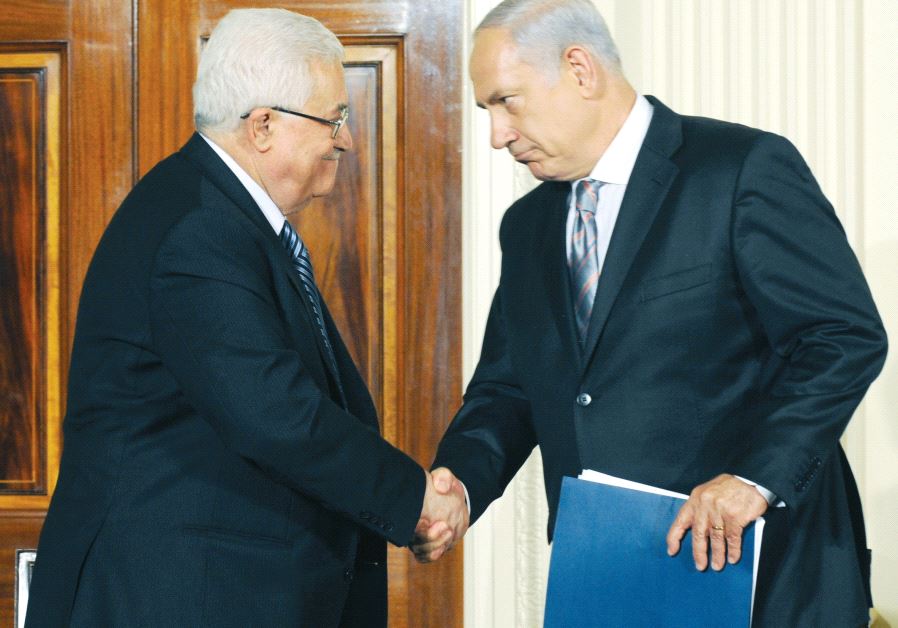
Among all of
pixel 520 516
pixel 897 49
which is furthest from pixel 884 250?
pixel 520 516

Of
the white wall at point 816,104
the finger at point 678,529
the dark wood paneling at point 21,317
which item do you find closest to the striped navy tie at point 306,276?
the finger at point 678,529

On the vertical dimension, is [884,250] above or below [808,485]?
above

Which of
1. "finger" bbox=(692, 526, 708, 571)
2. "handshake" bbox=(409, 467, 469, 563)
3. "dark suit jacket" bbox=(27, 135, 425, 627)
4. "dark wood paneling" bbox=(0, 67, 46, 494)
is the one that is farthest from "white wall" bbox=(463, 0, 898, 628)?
"finger" bbox=(692, 526, 708, 571)

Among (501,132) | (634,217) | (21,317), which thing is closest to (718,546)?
(634,217)

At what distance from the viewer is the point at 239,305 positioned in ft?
5.99

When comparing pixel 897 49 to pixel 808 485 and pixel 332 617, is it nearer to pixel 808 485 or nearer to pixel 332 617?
pixel 808 485

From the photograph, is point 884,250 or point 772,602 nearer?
point 772,602

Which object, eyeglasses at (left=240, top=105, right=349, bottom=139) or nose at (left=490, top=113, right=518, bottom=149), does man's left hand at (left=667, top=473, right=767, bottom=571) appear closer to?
nose at (left=490, top=113, right=518, bottom=149)

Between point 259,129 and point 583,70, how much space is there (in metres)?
0.55

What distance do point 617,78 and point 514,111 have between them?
18cm

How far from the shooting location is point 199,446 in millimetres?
1878

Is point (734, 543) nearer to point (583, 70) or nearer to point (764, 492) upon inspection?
point (764, 492)

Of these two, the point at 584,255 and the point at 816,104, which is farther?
the point at 816,104

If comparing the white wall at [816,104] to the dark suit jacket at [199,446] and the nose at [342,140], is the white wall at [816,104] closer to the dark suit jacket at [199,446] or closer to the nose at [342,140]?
the nose at [342,140]
